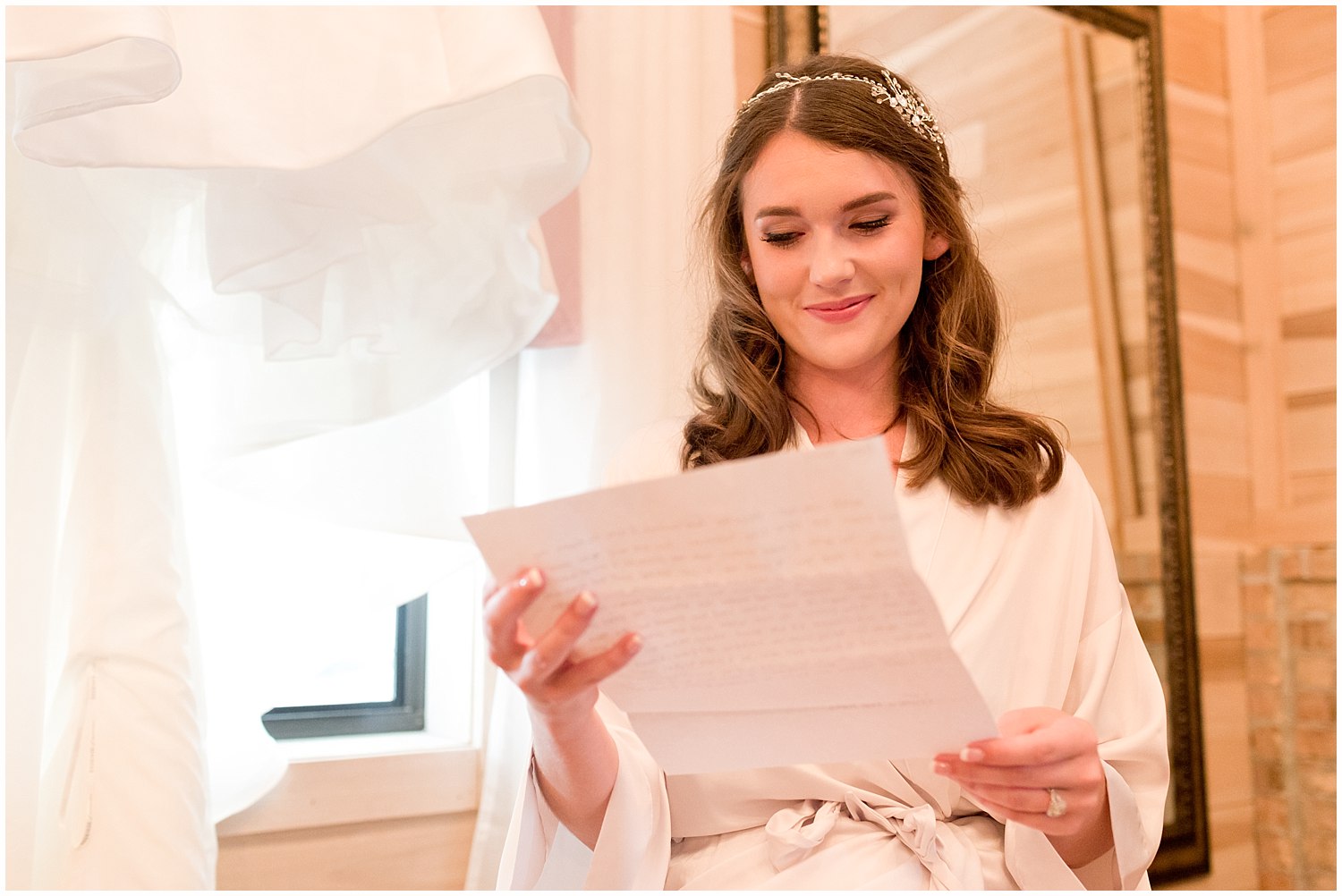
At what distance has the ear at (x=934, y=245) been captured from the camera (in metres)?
1.29

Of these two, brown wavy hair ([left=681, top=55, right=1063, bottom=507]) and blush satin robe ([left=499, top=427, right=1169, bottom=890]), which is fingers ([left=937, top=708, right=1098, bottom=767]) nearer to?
blush satin robe ([left=499, top=427, right=1169, bottom=890])

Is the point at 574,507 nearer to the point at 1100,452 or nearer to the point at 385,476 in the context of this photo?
the point at 385,476

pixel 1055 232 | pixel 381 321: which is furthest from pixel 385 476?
pixel 1055 232

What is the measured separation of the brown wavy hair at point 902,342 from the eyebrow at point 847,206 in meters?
0.05

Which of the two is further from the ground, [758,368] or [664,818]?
[758,368]

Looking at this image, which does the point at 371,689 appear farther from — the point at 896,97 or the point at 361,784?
the point at 896,97

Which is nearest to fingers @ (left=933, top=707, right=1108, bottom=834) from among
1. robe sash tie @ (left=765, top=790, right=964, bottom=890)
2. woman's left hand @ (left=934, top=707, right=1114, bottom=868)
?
woman's left hand @ (left=934, top=707, right=1114, bottom=868)

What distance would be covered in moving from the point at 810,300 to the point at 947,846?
0.55 m

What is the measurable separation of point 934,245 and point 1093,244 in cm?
96

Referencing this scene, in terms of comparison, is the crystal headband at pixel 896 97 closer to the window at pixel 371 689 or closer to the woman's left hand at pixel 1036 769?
the woman's left hand at pixel 1036 769

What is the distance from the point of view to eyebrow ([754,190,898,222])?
1.17m

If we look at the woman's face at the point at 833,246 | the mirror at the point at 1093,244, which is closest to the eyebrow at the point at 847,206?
the woman's face at the point at 833,246

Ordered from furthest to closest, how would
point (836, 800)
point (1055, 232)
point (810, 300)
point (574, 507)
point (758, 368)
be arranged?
point (1055, 232) < point (758, 368) < point (810, 300) < point (836, 800) < point (574, 507)

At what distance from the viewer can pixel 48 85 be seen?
905 mm
